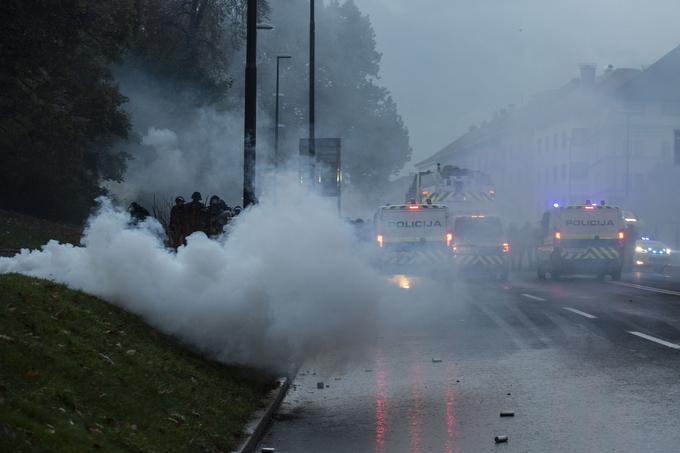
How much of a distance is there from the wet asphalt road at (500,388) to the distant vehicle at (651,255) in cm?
2605

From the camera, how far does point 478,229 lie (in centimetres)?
3297

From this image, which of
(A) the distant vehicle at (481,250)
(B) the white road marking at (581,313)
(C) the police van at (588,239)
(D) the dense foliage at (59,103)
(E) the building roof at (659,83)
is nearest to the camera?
(B) the white road marking at (581,313)

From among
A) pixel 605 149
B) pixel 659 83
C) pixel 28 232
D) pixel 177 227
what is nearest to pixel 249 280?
pixel 177 227

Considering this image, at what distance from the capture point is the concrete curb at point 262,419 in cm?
875

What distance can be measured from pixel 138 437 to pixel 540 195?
53454mm

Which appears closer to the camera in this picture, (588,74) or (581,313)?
(581,313)

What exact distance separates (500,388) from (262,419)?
3.12 meters

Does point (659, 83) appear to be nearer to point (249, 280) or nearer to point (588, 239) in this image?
point (588, 239)

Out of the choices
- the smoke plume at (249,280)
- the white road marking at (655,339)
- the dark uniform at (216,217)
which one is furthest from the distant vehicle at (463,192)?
the smoke plume at (249,280)

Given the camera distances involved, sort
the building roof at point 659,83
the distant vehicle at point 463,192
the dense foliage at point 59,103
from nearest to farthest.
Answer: the dense foliage at point 59,103 → the distant vehicle at point 463,192 → the building roof at point 659,83

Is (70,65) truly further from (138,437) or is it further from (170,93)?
(138,437)

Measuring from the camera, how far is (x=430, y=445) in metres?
8.80

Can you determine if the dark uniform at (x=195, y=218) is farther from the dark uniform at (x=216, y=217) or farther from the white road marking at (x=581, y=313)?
the white road marking at (x=581, y=313)

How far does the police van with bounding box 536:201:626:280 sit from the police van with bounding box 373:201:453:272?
441 centimetres
